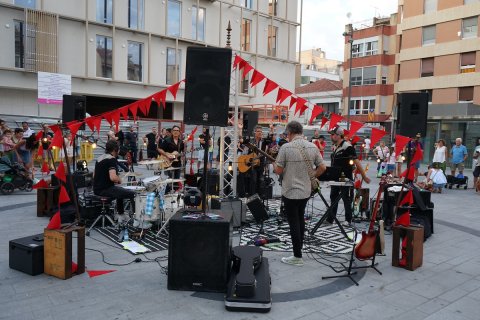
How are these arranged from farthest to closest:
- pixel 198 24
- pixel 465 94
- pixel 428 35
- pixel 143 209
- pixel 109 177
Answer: pixel 428 35 < pixel 465 94 < pixel 198 24 < pixel 109 177 < pixel 143 209

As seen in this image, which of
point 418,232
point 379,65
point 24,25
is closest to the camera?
point 418,232

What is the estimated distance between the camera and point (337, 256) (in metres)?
6.18

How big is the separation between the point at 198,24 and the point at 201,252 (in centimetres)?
2242

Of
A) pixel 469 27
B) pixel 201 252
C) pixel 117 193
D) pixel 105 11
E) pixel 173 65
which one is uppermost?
pixel 469 27

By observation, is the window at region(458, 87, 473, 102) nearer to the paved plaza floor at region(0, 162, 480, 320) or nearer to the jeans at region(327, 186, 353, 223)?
the jeans at region(327, 186, 353, 223)

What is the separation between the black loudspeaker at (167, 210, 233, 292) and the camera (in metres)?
4.57

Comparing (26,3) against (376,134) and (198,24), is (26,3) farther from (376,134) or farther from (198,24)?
(376,134)

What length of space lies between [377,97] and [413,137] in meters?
34.5

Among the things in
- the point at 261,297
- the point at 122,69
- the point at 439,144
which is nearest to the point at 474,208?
the point at 439,144

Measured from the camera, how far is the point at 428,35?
31.2 metres

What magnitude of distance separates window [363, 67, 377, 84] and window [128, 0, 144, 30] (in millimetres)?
24847

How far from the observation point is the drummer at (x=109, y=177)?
6992 millimetres

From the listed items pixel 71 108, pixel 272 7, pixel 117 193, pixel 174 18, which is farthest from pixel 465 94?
pixel 117 193

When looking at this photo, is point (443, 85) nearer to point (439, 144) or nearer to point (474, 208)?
point (439, 144)
